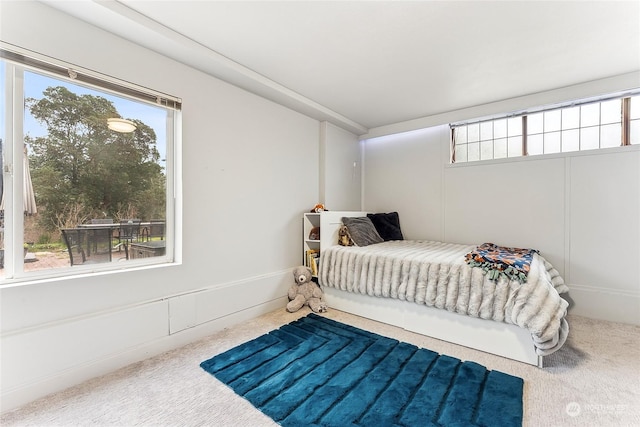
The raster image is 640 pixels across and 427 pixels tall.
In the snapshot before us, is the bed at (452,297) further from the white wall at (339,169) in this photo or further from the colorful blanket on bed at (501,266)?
the white wall at (339,169)

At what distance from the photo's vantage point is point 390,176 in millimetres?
A: 3936

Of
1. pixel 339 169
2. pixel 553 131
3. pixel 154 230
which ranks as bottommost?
pixel 154 230

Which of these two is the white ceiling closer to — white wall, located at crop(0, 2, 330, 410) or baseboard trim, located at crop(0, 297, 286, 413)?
white wall, located at crop(0, 2, 330, 410)

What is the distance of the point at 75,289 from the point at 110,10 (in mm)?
1690

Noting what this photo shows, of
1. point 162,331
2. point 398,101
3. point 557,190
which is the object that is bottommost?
point 162,331

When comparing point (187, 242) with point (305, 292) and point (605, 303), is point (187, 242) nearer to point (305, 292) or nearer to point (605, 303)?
point (305, 292)

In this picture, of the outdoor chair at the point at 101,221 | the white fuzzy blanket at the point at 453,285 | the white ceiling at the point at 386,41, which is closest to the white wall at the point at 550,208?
the white fuzzy blanket at the point at 453,285

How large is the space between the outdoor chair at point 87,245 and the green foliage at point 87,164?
78 mm

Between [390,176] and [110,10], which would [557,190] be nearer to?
[390,176]

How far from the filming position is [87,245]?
1735 millimetres

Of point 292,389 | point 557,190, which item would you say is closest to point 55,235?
point 292,389

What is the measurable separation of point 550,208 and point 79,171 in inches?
166

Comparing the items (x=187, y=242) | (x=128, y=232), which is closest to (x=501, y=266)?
(x=187, y=242)

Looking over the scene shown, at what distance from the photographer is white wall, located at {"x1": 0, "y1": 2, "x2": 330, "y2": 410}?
1452mm
